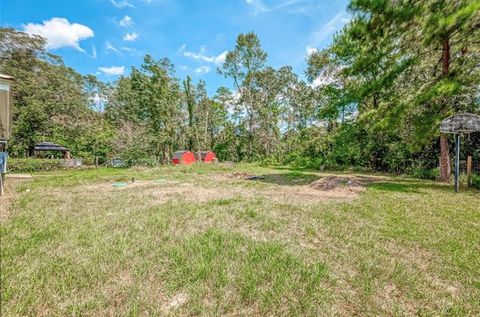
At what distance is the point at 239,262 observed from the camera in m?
2.24

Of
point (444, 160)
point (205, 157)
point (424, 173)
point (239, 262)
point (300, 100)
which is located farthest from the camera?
point (300, 100)

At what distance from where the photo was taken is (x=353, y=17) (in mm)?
6730

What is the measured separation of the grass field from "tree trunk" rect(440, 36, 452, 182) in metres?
4.64

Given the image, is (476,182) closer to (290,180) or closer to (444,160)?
(444,160)

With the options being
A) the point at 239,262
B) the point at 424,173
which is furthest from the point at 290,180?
the point at 239,262

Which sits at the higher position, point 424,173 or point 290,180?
point 424,173

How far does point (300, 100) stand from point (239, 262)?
2272 cm

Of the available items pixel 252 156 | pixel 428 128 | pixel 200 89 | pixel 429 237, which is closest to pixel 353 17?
pixel 428 128

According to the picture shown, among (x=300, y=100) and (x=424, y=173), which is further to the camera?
(x=300, y=100)

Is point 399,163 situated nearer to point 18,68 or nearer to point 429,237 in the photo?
point 429,237

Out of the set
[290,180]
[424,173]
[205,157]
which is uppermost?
[205,157]

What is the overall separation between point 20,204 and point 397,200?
8.37m

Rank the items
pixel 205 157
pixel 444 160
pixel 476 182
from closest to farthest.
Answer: pixel 476 182 < pixel 444 160 < pixel 205 157

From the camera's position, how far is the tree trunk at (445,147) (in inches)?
287
